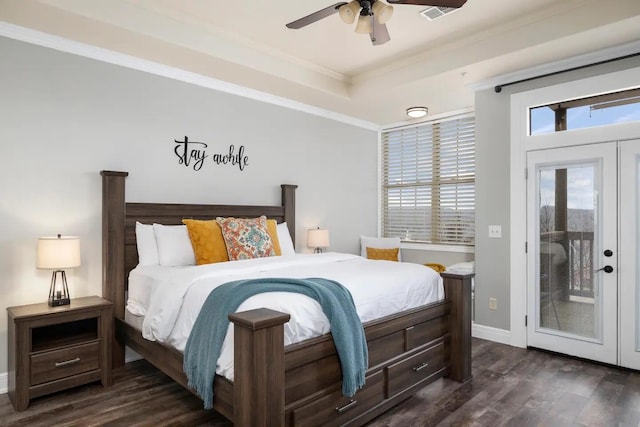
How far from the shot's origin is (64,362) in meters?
2.78

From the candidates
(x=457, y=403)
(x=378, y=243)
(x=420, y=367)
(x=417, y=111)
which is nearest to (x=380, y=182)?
(x=378, y=243)

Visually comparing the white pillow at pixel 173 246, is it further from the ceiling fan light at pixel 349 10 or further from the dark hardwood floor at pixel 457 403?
the ceiling fan light at pixel 349 10

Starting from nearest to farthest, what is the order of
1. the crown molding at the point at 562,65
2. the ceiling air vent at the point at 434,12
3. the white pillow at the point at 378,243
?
the ceiling air vent at the point at 434,12, the crown molding at the point at 562,65, the white pillow at the point at 378,243

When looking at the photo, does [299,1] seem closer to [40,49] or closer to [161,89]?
[161,89]

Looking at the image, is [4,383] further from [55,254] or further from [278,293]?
[278,293]

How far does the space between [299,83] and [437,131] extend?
212 centimetres

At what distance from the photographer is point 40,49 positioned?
306 centimetres

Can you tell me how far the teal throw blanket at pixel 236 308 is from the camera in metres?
2.03

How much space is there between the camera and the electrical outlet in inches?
160

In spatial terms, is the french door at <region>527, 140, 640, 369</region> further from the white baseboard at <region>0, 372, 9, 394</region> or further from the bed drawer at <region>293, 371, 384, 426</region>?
the white baseboard at <region>0, 372, 9, 394</region>

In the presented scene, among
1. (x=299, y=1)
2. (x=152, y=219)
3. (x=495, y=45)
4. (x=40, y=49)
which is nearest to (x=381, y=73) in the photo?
(x=495, y=45)

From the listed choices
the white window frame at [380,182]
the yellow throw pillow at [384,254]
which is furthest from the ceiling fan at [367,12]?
the yellow throw pillow at [384,254]

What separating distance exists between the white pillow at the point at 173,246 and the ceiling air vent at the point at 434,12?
2757mm

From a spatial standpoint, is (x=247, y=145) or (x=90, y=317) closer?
(x=90, y=317)
